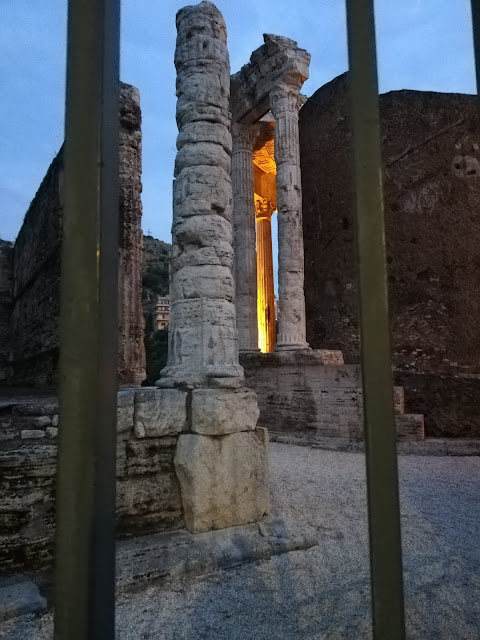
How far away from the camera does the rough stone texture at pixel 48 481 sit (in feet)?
Answer: 9.75

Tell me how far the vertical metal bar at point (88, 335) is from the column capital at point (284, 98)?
36.5 ft

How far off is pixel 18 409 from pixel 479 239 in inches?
427

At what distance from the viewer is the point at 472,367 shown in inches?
407

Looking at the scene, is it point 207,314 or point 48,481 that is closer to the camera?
point 48,481

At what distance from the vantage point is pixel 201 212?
13.9 ft

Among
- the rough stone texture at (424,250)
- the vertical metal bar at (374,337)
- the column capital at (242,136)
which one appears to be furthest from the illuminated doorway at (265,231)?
the vertical metal bar at (374,337)

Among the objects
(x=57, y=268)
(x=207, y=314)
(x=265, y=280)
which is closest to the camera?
(x=207, y=314)

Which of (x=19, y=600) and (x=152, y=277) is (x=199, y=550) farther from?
(x=152, y=277)

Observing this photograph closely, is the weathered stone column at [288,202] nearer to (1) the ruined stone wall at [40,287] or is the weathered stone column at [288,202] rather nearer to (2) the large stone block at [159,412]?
(1) the ruined stone wall at [40,287]

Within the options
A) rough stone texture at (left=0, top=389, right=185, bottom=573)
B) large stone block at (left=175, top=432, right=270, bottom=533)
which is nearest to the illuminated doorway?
large stone block at (left=175, top=432, right=270, bottom=533)

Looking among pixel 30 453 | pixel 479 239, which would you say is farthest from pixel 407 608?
pixel 479 239

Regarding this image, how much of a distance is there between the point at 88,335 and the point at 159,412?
9.59 ft

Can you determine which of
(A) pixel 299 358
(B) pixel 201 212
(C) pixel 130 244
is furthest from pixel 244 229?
(B) pixel 201 212

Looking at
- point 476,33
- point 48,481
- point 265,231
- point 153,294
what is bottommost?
point 48,481
